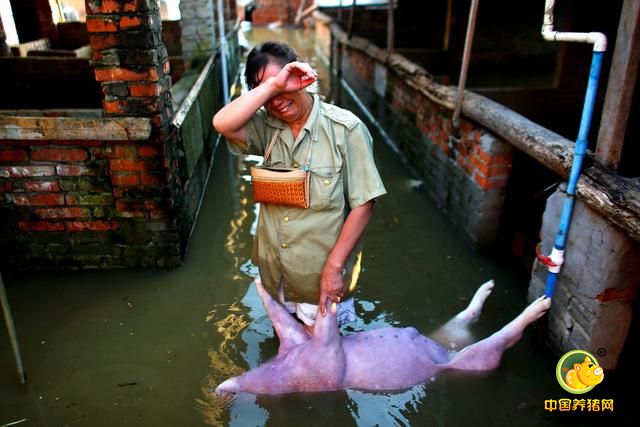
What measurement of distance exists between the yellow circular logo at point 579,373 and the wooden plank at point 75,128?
2954 mm

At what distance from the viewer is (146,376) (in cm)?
289

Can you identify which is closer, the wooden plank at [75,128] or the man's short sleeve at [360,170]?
the man's short sleeve at [360,170]

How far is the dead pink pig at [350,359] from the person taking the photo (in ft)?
8.29

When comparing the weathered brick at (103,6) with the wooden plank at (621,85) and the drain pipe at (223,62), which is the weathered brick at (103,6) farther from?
A: the drain pipe at (223,62)

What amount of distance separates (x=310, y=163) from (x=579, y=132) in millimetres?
1457

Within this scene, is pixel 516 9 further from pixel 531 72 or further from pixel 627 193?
pixel 627 193

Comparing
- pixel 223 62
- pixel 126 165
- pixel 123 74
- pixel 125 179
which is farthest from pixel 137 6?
pixel 223 62

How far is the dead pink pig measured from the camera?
2525 millimetres

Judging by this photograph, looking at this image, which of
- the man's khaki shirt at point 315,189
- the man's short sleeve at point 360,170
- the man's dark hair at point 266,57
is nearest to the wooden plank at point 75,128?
the man's khaki shirt at point 315,189

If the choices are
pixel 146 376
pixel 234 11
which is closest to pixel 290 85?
pixel 146 376

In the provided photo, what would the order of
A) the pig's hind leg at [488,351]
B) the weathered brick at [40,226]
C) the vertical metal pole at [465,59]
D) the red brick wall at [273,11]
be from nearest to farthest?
1. the pig's hind leg at [488,351]
2. the weathered brick at [40,226]
3. the vertical metal pole at [465,59]
4. the red brick wall at [273,11]

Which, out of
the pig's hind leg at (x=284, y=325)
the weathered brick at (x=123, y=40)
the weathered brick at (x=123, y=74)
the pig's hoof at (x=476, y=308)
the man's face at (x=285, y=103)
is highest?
the weathered brick at (x=123, y=40)

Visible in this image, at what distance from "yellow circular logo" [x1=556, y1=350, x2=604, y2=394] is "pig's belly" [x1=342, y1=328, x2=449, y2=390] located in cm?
70

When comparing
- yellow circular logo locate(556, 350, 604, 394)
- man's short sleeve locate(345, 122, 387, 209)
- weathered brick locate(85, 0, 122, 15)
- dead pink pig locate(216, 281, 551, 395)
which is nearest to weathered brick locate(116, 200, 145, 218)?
weathered brick locate(85, 0, 122, 15)
